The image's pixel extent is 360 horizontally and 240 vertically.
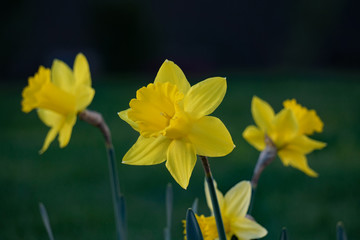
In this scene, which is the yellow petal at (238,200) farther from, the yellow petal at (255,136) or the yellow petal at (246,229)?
the yellow petal at (255,136)

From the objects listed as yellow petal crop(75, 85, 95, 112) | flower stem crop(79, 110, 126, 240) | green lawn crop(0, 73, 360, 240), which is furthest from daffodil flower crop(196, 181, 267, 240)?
green lawn crop(0, 73, 360, 240)

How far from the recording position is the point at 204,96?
0.80 meters

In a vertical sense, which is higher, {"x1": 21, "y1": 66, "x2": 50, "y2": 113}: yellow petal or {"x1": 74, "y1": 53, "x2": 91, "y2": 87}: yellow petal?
{"x1": 74, "y1": 53, "x2": 91, "y2": 87}: yellow petal

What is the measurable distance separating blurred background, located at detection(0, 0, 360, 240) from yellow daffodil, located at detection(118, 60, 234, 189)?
126cm

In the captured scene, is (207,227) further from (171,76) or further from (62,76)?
(62,76)

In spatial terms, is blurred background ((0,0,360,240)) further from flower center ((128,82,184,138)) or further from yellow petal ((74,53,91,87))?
flower center ((128,82,184,138))

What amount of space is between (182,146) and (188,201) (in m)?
1.73

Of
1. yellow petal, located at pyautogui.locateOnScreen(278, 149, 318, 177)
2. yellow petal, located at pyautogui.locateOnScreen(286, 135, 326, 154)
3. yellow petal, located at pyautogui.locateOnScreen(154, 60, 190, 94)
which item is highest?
yellow petal, located at pyautogui.locateOnScreen(154, 60, 190, 94)

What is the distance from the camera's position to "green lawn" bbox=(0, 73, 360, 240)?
2.16 m

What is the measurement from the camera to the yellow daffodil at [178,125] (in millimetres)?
777

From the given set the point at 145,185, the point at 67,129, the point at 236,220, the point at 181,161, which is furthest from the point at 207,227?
the point at 145,185

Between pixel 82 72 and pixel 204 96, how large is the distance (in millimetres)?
459

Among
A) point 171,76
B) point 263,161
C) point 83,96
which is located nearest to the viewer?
point 171,76

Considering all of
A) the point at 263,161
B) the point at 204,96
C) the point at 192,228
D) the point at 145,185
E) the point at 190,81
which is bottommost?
the point at 145,185
